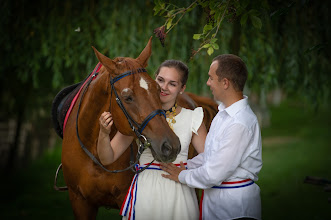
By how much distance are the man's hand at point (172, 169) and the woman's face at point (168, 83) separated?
1.61ft

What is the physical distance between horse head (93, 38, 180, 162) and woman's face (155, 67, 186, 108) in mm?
214

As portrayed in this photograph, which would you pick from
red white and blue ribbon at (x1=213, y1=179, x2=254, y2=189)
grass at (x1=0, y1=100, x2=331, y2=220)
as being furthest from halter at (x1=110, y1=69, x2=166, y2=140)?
grass at (x1=0, y1=100, x2=331, y2=220)

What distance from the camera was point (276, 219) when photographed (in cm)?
609

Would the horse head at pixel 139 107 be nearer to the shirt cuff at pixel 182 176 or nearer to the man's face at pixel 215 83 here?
the shirt cuff at pixel 182 176

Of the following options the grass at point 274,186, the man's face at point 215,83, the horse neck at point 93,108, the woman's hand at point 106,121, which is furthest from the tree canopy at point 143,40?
the man's face at point 215,83

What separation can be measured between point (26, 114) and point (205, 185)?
7241 mm

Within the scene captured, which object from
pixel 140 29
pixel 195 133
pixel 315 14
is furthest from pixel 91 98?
pixel 315 14

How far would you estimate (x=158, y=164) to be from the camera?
8.82 feet

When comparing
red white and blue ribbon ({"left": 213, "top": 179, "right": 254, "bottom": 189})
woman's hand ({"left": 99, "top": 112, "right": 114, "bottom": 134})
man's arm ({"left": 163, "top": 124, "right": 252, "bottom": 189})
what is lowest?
red white and blue ribbon ({"left": 213, "top": 179, "right": 254, "bottom": 189})

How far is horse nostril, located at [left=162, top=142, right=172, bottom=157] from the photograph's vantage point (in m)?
2.35

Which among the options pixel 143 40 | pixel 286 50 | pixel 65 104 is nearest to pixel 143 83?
pixel 65 104

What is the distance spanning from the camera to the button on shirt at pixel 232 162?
2.25 m

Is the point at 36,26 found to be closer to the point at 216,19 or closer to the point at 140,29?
the point at 140,29

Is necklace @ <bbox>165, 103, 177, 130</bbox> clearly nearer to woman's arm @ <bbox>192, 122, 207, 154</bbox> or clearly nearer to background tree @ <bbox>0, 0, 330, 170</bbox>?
woman's arm @ <bbox>192, 122, 207, 154</bbox>
